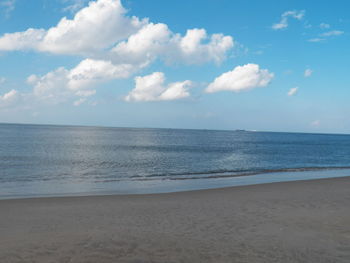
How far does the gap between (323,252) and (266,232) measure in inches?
81.2

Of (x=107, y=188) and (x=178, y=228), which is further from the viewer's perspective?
(x=107, y=188)

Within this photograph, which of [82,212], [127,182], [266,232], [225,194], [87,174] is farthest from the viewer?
[87,174]

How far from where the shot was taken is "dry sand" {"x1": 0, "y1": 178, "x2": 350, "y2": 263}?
7883mm

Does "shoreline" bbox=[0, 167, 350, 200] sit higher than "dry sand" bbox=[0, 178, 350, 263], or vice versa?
"dry sand" bbox=[0, 178, 350, 263]

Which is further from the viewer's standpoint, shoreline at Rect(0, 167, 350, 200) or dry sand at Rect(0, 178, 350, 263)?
shoreline at Rect(0, 167, 350, 200)

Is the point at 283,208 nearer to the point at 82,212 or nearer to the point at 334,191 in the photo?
the point at 334,191

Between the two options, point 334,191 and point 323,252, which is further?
point 334,191

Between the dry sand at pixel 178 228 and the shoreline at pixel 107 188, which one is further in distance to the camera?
the shoreline at pixel 107 188

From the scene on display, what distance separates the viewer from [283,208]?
13.6 meters

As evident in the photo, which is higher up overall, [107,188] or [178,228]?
[178,228]

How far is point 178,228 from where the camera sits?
408 inches

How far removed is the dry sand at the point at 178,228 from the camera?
25.9ft

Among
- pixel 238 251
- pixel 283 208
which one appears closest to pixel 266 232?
pixel 238 251

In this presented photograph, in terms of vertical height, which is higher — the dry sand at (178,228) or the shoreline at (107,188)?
the dry sand at (178,228)
